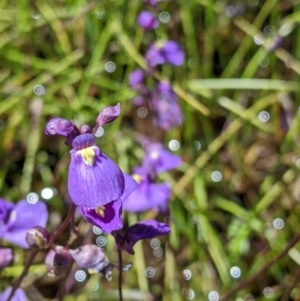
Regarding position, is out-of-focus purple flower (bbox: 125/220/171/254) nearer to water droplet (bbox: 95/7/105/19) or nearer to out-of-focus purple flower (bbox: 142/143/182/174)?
out-of-focus purple flower (bbox: 142/143/182/174)

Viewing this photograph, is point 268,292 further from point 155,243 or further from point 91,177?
point 91,177

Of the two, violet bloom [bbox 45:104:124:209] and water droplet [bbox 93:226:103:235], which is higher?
violet bloom [bbox 45:104:124:209]

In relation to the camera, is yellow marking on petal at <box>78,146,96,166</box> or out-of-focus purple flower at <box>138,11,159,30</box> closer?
yellow marking on petal at <box>78,146,96,166</box>

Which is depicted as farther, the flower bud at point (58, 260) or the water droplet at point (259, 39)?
the water droplet at point (259, 39)

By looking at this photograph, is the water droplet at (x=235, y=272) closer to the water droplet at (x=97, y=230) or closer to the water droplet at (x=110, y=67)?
the water droplet at (x=97, y=230)

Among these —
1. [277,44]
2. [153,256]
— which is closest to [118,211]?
[153,256]

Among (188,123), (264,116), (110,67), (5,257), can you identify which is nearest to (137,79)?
(188,123)

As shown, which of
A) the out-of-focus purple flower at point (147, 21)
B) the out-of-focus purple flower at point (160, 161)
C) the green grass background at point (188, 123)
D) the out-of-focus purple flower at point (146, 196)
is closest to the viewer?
the out-of-focus purple flower at point (146, 196)

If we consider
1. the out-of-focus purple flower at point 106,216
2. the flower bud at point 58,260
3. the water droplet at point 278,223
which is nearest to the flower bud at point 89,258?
the flower bud at point 58,260

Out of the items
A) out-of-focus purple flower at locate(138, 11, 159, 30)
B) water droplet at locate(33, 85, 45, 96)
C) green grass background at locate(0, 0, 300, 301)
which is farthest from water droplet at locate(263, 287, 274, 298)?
water droplet at locate(33, 85, 45, 96)
